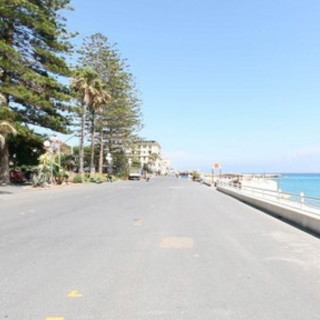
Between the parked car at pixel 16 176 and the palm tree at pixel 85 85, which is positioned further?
the palm tree at pixel 85 85

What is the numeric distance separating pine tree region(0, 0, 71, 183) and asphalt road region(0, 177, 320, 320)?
29107 mm

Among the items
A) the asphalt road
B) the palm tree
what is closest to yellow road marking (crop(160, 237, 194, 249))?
the asphalt road

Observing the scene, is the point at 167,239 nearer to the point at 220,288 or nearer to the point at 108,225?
the point at 108,225

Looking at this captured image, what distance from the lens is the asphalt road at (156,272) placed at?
5.77 metres

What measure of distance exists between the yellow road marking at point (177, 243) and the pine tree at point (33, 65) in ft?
99.4

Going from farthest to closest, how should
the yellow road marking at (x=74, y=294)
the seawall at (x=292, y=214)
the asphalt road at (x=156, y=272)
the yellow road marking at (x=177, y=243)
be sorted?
1. the seawall at (x=292, y=214)
2. the yellow road marking at (x=177, y=243)
3. the yellow road marking at (x=74, y=294)
4. the asphalt road at (x=156, y=272)

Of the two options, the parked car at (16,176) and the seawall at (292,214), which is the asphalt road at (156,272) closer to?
the seawall at (292,214)

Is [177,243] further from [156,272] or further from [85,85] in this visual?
[85,85]

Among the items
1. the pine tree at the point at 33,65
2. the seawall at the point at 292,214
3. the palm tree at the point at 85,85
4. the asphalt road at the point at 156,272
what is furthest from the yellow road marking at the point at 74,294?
the palm tree at the point at 85,85

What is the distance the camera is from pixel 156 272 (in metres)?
7.83

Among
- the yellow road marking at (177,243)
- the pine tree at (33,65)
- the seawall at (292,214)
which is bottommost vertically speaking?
the yellow road marking at (177,243)

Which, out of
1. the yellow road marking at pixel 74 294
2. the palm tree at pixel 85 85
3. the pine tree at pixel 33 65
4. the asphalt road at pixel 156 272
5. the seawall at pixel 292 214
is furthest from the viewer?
the palm tree at pixel 85 85

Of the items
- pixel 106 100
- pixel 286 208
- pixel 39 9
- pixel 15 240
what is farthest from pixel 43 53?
pixel 15 240

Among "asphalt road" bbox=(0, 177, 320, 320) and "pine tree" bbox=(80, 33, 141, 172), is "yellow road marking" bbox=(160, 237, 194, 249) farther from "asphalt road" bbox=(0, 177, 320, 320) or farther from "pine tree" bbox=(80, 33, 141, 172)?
"pine tree" bbox=(80, 33, 141, 172)
